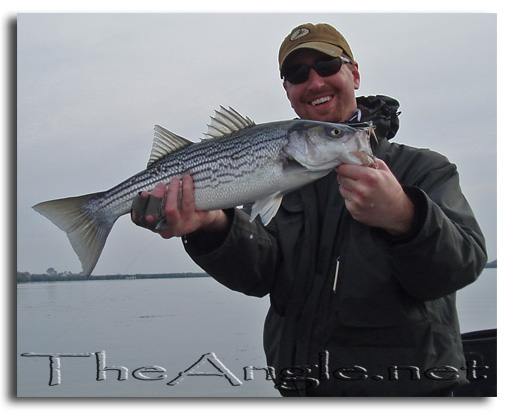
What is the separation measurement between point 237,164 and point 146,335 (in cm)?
479

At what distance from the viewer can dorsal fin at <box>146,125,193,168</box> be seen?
290 centimetres

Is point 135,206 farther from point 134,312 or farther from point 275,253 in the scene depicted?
point 134,312

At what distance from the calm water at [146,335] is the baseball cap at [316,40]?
6.36 feet

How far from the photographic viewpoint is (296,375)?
2.88 meters

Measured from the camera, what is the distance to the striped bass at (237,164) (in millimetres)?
2484

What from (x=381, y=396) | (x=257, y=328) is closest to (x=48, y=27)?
(x=381, y=396)

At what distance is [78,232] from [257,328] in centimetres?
420

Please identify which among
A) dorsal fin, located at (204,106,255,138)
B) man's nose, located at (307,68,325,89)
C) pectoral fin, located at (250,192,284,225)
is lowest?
pectoral fin, located at (250,192,284,225)

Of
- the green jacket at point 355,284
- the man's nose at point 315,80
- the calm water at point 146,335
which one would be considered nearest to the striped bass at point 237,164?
the green jacket at point 355,284

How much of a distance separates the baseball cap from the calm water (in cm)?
194

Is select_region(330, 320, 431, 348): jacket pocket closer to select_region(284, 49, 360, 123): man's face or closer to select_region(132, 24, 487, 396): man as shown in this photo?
select_region(132, 24, 487, 396): man

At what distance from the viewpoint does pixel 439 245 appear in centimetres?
222

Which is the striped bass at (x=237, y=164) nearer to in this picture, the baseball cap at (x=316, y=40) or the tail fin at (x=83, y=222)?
the tail fin at (x=83, y=222)

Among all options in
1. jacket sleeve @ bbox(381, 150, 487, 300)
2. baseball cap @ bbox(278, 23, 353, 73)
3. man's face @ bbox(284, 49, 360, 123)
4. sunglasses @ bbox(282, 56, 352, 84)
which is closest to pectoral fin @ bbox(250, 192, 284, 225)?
jacket sleeve @ bbox(381, 150, 487, 300)
